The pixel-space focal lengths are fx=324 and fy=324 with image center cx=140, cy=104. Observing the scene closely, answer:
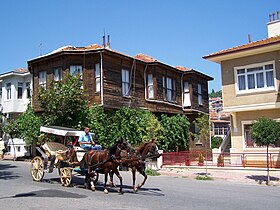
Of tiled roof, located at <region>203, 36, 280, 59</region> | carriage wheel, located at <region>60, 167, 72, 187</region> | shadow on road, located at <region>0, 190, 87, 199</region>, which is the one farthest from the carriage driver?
tiled roof, located at <region>203, 36, 280, 59</region>

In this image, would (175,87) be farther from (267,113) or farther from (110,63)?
(267,113)

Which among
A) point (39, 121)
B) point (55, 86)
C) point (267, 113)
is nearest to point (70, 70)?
point (55, 86)

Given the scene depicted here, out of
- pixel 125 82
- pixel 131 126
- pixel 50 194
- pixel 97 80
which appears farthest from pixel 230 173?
pixel 97 80

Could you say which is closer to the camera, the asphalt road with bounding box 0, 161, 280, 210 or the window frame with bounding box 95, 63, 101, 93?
the asphalt road with bounding box 0, 161, 280, 210

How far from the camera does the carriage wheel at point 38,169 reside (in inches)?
559

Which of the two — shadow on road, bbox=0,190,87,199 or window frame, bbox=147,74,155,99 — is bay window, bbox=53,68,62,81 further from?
shadow on road, bbox=0,190,87,199

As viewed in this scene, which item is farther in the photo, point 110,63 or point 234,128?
point 110,63

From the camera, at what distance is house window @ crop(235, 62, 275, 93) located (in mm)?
20266

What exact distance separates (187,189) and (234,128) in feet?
30.8

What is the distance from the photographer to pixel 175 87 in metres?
31.9

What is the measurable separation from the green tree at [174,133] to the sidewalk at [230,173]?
613 centimetres

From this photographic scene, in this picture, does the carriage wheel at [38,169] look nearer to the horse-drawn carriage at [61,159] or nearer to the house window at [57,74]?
the horse-drawn carriage at [61,159]

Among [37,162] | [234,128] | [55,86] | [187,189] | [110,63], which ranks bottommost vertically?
[187,189]

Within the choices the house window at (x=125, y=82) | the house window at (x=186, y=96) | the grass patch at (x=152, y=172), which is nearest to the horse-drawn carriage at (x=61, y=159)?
the grass patch at (x=152, y=172)
